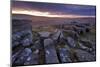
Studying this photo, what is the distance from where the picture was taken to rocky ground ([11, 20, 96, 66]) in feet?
8.07

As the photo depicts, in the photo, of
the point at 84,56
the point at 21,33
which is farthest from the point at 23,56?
the point at 84,56

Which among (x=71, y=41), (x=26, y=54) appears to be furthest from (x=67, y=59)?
(x=26, y=54)

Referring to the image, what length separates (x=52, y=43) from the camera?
2594 mm

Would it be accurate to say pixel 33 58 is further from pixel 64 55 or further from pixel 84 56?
pixel 84 56

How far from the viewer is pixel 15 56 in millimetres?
2432

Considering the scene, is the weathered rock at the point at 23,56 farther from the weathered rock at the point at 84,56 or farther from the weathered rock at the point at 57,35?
the weathered rock at the point at 84,56

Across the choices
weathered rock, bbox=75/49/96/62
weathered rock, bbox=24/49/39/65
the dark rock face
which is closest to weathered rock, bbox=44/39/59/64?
weathered rock, bbox=24/49/39/65

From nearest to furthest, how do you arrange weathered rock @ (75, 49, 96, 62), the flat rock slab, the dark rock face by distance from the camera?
the dark rock face
the flat rock slab
weathered rock @ (75, 49, 96, 62)

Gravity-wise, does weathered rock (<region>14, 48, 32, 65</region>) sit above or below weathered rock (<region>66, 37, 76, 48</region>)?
below

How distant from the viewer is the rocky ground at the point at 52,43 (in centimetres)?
246

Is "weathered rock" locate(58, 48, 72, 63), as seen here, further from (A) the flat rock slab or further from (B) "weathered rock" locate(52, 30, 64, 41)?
(A) the flat rock slab

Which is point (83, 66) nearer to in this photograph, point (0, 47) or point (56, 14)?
point (56, 14)

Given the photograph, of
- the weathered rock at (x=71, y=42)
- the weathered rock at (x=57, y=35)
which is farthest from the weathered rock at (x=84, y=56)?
the weathered rock at (x=57, y=35)

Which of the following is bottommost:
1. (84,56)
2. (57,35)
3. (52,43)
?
(84,56)
